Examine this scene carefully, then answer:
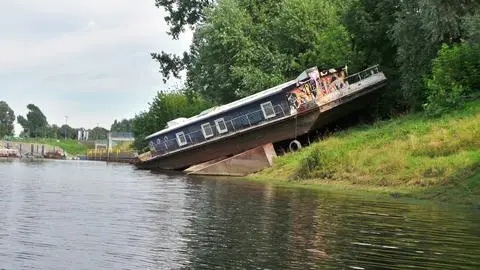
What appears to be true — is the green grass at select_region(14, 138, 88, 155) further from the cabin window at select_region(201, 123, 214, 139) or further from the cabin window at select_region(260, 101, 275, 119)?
the cabin window at select_region(260, 101, 275, 119)

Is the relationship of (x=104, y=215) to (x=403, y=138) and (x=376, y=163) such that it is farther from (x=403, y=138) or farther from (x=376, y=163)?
(x=403, y=138)

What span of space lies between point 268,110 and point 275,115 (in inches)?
24.7

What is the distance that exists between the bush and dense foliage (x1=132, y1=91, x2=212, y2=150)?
3654 cm

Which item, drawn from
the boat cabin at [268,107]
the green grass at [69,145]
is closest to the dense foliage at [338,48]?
the boat cabin at [268,107]

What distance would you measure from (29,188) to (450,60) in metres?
24.0

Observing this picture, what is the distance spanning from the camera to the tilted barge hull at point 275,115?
44119mm

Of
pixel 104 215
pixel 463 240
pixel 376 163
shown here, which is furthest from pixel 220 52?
pixel 463 240

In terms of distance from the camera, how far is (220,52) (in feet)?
181

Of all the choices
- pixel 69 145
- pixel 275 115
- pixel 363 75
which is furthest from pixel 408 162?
pixel 69 145

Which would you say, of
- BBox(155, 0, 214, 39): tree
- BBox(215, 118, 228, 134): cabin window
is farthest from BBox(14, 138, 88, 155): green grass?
BBox(215, 118, 228, 134): cabin window

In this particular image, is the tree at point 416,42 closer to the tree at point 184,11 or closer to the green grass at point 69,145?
the tree at point 184,11

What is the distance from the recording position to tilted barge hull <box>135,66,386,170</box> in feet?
145

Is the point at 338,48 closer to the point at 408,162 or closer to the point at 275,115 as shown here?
the point at 275,115

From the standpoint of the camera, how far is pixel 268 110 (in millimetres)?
44625
